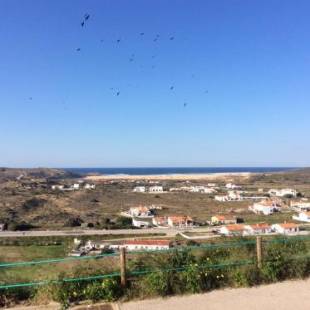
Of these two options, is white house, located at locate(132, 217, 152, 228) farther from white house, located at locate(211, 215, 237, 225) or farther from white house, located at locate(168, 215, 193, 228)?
white house, located at locate(211, 215, 237, 225)

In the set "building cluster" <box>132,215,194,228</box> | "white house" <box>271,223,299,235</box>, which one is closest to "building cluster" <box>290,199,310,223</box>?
"white house" <box>271,223,299,235</box>

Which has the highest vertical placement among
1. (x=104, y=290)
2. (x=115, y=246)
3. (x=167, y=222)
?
(x=104, y=290)

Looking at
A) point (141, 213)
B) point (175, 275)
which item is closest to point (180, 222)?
point (141, 213)

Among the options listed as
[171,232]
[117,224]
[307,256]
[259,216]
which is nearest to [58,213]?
[117,224]

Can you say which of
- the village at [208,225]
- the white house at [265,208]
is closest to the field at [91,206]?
the white house at [265,208]

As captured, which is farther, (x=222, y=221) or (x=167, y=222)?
(x=167, y=222)

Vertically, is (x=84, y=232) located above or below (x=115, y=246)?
below

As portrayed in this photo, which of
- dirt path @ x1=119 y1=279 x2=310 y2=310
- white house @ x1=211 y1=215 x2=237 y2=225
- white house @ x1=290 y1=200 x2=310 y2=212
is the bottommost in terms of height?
white house @ x1=211 y1=215 x2=237 y2=225

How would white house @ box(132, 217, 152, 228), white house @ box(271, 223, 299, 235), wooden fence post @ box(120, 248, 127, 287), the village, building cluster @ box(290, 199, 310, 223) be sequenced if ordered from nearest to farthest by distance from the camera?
wooden fence post @ box(120, 248, 127, 287), the village, white house @ box(271, 223, 299, 235), white house @ box(132, 217, 152, 228), building cluster @ box(290, 199, 310, 223)

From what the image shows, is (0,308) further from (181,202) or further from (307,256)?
(181,202)

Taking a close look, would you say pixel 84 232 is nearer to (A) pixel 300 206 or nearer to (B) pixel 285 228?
(B) pixel 285 228
